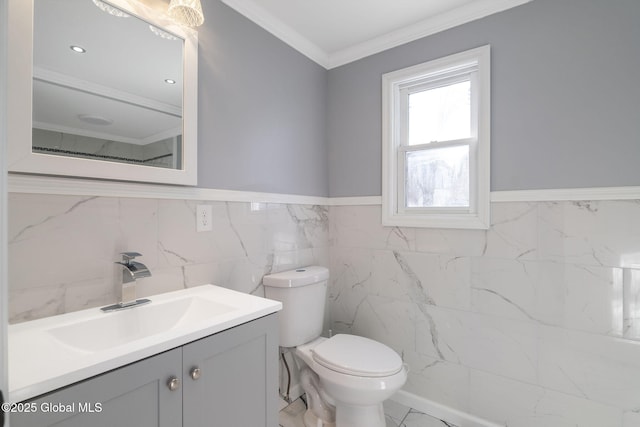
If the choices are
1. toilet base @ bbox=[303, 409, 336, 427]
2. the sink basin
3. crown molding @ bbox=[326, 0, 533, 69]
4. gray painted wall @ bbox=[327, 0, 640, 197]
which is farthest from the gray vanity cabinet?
crown molding @ bbox=[326, 0, 533, 69]

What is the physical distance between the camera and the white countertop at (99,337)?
0.64m

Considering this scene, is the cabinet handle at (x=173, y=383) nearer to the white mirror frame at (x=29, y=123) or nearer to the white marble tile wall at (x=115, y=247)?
the white marble tile wall at (x=115, y=247)

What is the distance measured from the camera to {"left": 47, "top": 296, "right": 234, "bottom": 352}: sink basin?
3.07ft

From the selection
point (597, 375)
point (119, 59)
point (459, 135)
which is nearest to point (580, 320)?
point (597, 375)

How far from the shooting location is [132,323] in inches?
41.9

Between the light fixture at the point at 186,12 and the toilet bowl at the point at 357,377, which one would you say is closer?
the light fixture at the point at 186,12

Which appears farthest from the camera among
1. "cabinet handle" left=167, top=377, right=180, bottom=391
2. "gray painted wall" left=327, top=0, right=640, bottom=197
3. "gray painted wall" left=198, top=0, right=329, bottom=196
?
"gray painted wall" left=198, top=0, right=329, bottom=196

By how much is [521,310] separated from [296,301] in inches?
47.9

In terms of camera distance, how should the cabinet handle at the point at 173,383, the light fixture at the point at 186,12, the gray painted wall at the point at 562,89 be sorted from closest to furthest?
the cabinet handle at the point at 173,383
the light fixture at the point at 186,12
the gray painted wall at the point at 562,89

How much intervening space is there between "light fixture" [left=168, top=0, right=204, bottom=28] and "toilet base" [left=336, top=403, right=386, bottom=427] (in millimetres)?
1976

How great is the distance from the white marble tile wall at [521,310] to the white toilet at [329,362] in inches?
16.1

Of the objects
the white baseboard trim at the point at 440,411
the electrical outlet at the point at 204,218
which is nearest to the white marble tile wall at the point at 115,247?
the electrical outlet at the point at 204,218

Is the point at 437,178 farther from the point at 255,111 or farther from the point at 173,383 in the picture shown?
the point at 173,383

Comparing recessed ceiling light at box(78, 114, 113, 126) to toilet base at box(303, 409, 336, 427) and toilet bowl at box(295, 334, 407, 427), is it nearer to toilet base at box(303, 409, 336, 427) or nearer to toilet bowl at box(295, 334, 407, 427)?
toilet bowl at box(295, 334, 407, 427)
